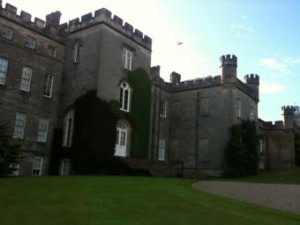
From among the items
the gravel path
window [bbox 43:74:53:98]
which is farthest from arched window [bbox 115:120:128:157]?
the gravel path

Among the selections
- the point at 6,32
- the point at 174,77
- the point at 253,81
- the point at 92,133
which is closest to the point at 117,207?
the point at 92,133

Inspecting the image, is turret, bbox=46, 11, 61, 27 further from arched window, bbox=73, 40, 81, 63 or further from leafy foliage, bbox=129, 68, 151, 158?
leafy foliage, bbox=129, 68, 151, 158

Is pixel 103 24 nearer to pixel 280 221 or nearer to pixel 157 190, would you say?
pixel 157 190

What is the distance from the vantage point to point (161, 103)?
38.4 meters

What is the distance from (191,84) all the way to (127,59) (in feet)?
30.2

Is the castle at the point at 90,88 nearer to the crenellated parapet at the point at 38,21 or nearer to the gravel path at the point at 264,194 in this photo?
the crenellated parapet at the point at 38,21

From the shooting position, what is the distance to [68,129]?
29422mm

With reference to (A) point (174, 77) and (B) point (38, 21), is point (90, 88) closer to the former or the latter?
(B) point (38, 21)

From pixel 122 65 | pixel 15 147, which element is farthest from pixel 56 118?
pixel 15 147

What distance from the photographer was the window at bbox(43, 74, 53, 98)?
97.2ft

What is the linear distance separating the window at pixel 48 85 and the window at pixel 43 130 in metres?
2.00

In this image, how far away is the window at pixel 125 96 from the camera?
99.3ft

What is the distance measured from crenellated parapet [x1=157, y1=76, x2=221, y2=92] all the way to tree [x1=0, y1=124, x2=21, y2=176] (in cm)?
1883

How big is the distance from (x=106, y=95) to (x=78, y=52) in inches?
178
